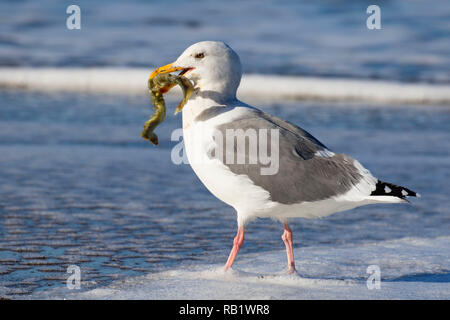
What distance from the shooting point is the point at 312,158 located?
380 centimetres

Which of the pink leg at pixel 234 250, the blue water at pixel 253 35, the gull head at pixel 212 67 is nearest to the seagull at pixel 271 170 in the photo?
the pink leg at pixel 234 250

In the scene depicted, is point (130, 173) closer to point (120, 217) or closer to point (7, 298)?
point (120, 217)

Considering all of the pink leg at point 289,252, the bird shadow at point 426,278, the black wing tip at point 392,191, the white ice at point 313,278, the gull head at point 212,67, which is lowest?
the bird shadow at point 426,278

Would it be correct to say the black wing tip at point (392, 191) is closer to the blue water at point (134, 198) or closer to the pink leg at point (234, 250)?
the pink leg at point (234, 250)

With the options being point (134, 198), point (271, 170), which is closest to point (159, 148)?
point (134, 198)

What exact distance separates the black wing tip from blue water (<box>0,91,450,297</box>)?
1040 millimetres

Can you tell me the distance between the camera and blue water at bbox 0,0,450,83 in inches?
477

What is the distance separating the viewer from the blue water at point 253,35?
477 inches

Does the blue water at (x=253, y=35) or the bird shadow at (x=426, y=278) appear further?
the blue water at (x=253, y=35)

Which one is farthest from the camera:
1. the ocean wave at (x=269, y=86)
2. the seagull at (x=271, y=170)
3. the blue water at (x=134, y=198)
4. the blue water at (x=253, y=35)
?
the blue water at (x=253, y=35)

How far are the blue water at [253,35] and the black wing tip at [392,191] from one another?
25.9 feet

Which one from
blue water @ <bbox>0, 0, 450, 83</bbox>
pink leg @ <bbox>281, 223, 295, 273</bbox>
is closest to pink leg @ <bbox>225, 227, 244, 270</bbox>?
pink leg @ <bbox>281, 223, 295, 273</bbox>

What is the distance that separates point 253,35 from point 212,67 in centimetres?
1037

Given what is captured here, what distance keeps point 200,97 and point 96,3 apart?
1329 cm
